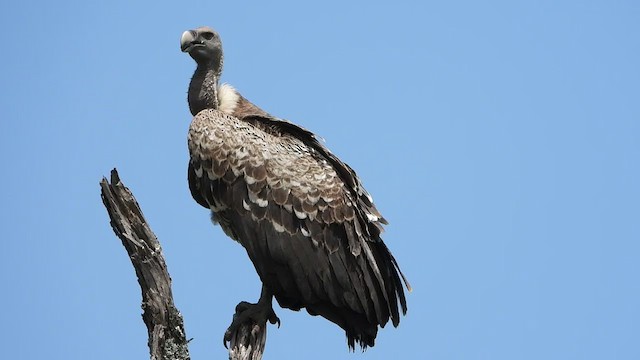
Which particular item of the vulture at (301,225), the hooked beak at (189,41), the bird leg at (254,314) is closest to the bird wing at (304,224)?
the vulture at (301,225)

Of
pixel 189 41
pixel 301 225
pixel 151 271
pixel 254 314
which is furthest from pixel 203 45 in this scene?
pixel 151 271

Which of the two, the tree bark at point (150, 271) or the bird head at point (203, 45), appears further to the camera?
the bird head at point (203, 45)

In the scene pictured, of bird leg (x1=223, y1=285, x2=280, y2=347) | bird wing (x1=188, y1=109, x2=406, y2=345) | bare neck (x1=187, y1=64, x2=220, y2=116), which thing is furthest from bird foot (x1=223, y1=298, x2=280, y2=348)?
bare neck (x1=187, y1=64, x2=220, y2=116)

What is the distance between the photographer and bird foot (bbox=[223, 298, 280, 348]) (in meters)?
10.1

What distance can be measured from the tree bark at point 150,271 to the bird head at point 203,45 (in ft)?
11.1

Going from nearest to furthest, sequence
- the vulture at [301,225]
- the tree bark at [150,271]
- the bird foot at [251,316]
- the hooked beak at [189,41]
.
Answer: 1. the tree bark at [150,271]
2. the bird foot at [251,316]
3. the vulture at [301,225]
4. the hooked beak at [189,41]

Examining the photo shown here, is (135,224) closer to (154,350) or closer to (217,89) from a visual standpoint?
(154,350)

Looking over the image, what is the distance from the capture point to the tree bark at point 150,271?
343 inches

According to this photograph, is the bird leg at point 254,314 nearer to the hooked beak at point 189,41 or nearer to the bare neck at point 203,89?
the bare neck at point 203,89

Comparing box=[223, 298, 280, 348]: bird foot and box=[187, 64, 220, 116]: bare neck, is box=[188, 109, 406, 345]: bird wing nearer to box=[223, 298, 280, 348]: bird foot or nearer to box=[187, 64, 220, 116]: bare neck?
box=[223, 298, 280, 348]: bird foot

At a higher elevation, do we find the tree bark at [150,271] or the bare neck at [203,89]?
the bare neck at [203,89]

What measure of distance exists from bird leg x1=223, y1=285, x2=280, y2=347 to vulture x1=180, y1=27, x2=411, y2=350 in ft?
0.04

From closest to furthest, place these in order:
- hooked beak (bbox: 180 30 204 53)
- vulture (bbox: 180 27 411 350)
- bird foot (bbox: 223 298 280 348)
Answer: bird foot (bbox: 223 298 280 348), vulture (bbox: 180 27 411 350), hooked beak (bbox: 180 30 204 53)

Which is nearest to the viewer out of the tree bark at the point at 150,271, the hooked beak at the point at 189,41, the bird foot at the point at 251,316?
the tree bark at the point at 150,271
